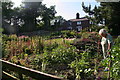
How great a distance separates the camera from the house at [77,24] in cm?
5609

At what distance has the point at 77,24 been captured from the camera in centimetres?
5866

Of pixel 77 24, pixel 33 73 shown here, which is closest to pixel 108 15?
pixel 33 73

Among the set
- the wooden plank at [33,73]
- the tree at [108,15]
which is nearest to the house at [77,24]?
the tree at [108,15]

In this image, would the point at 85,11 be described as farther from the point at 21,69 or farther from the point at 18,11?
the point at 18,11

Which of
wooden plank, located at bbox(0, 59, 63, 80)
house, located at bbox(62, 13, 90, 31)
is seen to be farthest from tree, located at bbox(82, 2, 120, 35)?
house, located at bbox(62, 13, 90, 31)

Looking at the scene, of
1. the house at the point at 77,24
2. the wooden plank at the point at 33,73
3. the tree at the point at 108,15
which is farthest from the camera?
the house at the point at 77,24

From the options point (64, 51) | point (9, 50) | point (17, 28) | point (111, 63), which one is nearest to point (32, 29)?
point (17, 28)

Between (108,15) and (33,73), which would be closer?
(33,73)

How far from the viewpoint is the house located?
184ft

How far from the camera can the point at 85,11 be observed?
2050 centimetres

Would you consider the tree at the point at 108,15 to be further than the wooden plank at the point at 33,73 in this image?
Yes

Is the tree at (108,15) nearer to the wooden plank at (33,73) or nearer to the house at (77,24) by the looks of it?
the wooden plank at (33,73)

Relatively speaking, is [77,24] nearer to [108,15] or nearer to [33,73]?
[108,15]

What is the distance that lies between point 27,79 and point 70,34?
19435 millimetres
